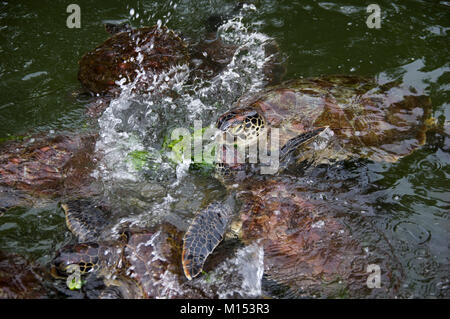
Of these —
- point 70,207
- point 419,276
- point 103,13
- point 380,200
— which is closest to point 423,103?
point 380,200

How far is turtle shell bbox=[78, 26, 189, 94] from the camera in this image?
13.3 feet

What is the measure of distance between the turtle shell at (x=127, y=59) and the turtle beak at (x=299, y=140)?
6.26 feet

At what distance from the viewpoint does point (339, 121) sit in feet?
11.1

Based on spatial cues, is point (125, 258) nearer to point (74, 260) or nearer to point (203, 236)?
point (74, 260)

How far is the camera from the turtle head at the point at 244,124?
3381mm

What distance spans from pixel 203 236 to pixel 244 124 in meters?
1.23

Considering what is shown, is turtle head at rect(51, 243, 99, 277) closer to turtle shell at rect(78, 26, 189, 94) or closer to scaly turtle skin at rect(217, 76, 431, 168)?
scaly turtle skin at rect(217, 76, 431, 168)

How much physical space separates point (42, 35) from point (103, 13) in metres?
0.98

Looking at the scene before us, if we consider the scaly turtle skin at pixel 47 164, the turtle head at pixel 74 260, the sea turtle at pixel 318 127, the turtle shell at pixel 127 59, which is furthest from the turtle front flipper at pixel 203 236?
the turtle shell at pixel 127 59

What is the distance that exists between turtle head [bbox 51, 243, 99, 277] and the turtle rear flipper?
188 millimetres

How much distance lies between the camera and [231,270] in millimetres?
2699

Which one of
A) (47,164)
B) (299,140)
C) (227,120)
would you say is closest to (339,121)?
(299,140)

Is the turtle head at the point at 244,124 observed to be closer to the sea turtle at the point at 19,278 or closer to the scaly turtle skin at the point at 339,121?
the scaly turtle skin at the point at 339,121

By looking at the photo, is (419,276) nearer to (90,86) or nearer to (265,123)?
(265,123)
